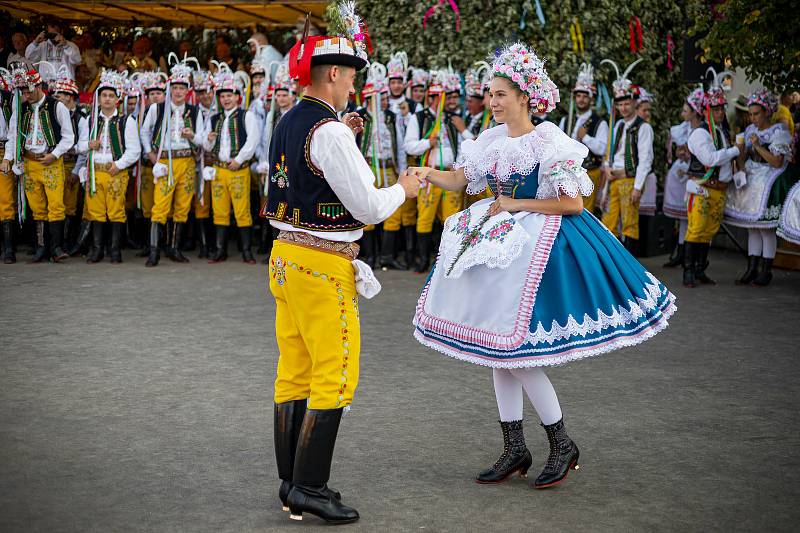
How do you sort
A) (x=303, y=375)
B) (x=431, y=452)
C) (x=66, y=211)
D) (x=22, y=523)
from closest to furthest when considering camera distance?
(x=22, y=523), (x=303, y=375), (x=431, y=452), (x=66, y=211)

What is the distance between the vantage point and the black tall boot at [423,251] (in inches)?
388

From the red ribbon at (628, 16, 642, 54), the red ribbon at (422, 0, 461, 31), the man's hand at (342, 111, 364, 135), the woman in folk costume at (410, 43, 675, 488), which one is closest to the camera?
the man's hand at (342, 111, 364, 135)

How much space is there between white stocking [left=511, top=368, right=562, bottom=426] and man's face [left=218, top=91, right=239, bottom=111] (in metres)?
6.94

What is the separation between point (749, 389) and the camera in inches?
215

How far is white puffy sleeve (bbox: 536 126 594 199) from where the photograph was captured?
12.9 feet

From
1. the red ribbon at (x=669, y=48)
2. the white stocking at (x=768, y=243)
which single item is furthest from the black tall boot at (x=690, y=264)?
the red ribbon at (x=669, y=48)

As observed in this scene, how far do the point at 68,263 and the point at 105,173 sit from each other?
38.9 inches

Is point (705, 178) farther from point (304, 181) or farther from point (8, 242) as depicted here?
point (8, 242)

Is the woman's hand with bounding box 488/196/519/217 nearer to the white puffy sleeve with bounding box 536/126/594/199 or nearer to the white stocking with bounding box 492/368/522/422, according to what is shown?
the white puffy sleeve with bounding box 536/126/594/199

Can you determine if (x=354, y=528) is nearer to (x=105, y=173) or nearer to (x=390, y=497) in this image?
(x=390, y=497)

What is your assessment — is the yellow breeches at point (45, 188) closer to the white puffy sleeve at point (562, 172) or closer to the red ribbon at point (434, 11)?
the red ribbon at point (434, 11)

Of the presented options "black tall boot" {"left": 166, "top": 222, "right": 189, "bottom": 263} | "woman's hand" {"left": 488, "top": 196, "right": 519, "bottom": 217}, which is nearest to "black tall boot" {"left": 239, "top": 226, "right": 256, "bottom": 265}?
"black tall boot" {"left": 166, "top": 222, "right": 189, "bottom": 263}

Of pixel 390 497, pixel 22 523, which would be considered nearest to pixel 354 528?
pixel 390 497

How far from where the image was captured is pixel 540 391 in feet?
13.0
